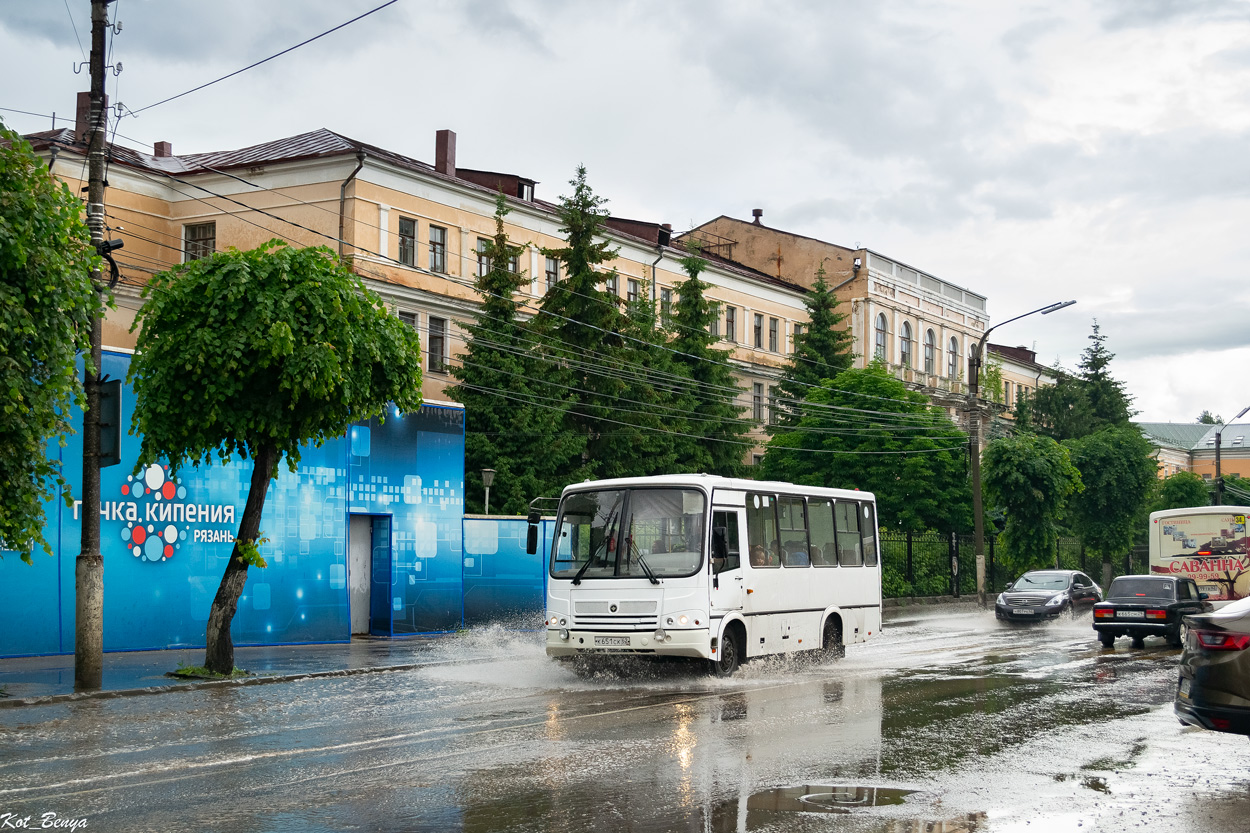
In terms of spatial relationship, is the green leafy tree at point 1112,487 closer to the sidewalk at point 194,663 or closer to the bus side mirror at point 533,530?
the sidewalk at point 194,663

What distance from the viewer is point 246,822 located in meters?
7.80

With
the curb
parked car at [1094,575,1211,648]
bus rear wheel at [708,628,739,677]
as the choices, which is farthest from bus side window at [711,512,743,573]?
parked car at [1094,575,1211,648]

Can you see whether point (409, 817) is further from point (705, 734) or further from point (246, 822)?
point (705, 734)

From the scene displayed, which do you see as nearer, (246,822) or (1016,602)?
(246,822)

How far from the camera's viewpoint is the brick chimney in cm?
4956

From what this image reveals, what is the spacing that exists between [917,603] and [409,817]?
38.3 metres

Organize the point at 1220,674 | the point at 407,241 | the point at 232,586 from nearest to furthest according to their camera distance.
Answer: the point at 1220,674 < the point at 232,586 < the point at 407,241

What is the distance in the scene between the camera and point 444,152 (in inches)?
1954

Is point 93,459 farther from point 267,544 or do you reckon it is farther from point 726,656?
point 726,656

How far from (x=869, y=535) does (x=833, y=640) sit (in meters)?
2.48

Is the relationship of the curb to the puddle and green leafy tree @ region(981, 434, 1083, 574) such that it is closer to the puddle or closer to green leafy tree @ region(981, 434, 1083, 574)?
the puddle

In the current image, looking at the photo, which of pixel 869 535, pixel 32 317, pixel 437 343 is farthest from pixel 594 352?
pixel 32 317

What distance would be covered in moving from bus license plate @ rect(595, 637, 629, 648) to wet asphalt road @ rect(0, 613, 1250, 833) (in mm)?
551

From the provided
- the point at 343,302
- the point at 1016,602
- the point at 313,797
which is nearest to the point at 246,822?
the point at 313,797
